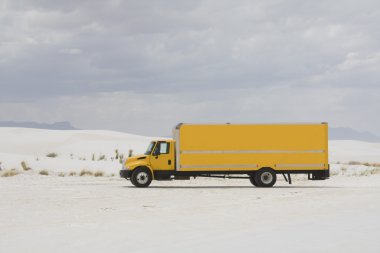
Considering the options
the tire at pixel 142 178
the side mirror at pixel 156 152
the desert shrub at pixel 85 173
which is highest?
the side mirror at pixel 156 152

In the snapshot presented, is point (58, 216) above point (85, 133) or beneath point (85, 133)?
beneath

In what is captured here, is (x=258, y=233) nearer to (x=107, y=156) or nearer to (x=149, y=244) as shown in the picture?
(x=149, y=244)

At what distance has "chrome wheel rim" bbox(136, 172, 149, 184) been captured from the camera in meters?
30.8

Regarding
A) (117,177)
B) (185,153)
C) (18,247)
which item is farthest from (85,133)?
(18,247)

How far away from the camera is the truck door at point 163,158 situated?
30984 mm

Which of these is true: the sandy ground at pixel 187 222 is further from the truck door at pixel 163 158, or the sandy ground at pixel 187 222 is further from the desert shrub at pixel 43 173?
the desert shrub at pixel 43 173

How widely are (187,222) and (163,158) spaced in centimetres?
1537

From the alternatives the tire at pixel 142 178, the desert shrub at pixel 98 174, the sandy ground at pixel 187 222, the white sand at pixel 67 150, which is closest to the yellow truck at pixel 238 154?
the tire at pixel 142 178

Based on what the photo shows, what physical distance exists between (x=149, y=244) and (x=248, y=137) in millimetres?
19000

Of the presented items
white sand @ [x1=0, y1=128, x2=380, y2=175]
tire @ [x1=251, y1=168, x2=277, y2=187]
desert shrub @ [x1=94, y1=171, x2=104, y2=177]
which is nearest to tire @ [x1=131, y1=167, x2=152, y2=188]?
tire @ [x1=251, y1=168, x2=277, y2=187]

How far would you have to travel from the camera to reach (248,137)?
30.7 metres

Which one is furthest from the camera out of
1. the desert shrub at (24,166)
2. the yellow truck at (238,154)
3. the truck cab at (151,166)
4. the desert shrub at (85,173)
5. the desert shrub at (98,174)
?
the desert shrub at (85,173)

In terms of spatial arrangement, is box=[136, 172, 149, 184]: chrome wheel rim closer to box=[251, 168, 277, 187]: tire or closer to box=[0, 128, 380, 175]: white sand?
box=[251, 168, 277, 187]: tire

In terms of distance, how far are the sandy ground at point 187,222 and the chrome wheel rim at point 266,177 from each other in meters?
3.53
